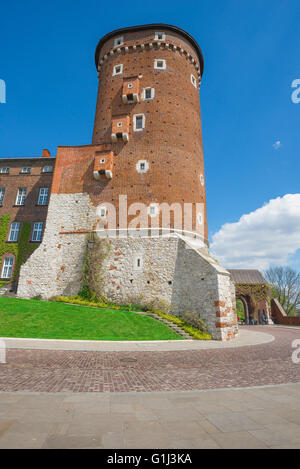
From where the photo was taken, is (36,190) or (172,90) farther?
(36,190)

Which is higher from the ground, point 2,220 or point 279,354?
point 2,220

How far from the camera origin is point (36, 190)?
28484mm

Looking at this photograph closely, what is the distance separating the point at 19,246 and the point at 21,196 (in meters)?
6.17

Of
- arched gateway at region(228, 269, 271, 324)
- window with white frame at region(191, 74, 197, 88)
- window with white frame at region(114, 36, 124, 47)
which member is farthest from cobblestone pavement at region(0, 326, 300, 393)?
window with white frame at region(114, 36, 124, 47)

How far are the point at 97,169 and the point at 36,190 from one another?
9.94 meters

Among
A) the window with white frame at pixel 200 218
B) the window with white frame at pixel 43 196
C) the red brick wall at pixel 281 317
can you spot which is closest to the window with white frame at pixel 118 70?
the window with white frame at pixel 43 196

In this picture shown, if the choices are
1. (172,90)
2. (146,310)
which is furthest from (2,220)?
(172,90)

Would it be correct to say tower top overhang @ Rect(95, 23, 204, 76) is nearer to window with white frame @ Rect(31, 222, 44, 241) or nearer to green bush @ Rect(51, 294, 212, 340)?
window with white frame @ Rect(31, 222, 44, 241)

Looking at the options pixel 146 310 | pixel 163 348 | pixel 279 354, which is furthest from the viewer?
pixel 146 310

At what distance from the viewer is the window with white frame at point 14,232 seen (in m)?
26.9

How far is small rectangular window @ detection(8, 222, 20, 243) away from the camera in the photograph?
2688cm

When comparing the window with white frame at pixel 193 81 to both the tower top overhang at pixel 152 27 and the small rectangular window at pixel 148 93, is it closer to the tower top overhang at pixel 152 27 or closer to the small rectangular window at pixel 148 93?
the tower top overhang at pixel 152 27

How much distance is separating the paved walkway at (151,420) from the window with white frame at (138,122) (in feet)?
75.3
